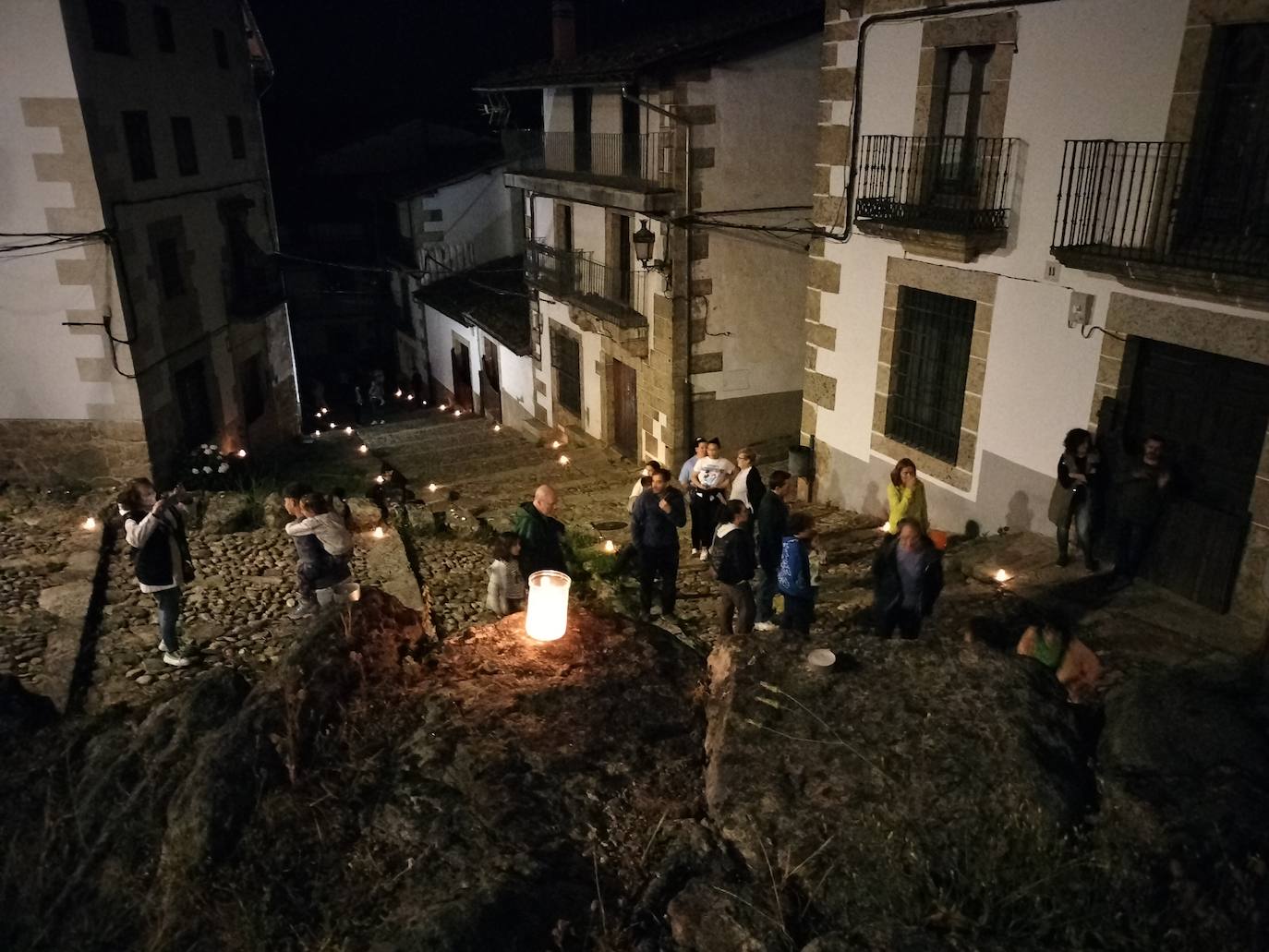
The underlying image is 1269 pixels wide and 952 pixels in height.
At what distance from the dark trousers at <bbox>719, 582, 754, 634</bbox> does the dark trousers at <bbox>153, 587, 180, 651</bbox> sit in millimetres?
4771

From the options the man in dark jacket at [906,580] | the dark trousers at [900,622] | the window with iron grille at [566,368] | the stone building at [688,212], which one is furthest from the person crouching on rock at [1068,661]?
the window with iron grille at [566,368]

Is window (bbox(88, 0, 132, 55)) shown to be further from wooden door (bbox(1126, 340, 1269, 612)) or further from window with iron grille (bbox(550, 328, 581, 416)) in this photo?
Result: wooden door (bbox(1126, 340, 1269, 612))

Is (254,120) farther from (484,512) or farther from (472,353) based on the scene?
(484,512)

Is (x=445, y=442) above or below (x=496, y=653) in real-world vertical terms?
below

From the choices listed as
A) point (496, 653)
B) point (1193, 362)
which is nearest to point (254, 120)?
point (496, 653)

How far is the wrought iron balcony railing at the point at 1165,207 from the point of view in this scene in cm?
751

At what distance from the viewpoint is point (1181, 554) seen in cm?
837

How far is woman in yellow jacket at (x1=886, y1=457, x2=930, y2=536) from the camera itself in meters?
8.56

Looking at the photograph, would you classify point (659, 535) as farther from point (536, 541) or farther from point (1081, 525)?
point (1081, 525)

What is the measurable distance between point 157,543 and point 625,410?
11.2m

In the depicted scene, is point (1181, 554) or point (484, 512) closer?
point (1181, 554)

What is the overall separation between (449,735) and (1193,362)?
7.19m

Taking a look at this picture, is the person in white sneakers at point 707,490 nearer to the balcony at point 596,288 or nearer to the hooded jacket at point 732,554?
the hooded jacket at point 732,554

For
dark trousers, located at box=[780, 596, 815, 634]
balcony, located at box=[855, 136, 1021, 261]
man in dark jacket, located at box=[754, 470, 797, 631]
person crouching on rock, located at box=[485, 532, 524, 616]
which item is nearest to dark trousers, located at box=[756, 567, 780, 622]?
man in dark jacket, located at box=[754, 470, 797, 631]
